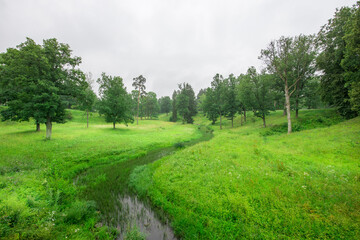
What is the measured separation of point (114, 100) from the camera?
109 ft

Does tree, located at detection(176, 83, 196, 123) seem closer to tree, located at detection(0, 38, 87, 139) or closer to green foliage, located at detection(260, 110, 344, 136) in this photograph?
green foliage, located at detection(260, 110, 344, 136)

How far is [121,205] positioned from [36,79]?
65.2 ft

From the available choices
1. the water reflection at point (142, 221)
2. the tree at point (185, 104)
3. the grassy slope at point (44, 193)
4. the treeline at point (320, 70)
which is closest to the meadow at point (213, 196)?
the grassy slope at point (44, 193)

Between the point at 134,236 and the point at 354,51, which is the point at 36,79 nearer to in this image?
the point at 134,236

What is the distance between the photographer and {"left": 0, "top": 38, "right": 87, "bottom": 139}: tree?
15570 millimetres

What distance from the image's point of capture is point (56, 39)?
18203 mm

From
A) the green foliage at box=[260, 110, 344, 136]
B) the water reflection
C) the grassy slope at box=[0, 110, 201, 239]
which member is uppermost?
the green foliage at box=[260, 110, 344, 136]

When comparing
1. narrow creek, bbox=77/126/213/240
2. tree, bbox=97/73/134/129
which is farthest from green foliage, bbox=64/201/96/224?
tree, bbox=97/73/134/129

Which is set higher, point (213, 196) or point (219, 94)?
point (219, 94)

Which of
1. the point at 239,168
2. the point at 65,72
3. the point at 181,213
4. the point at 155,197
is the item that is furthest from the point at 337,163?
the point at 65,72

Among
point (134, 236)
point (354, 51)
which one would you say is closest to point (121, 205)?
point (134, 236)

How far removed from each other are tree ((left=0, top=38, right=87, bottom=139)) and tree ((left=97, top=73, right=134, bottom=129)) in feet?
46.4

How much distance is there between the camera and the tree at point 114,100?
33.0 meters

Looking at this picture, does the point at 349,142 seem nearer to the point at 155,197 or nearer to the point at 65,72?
the point at 155,197
